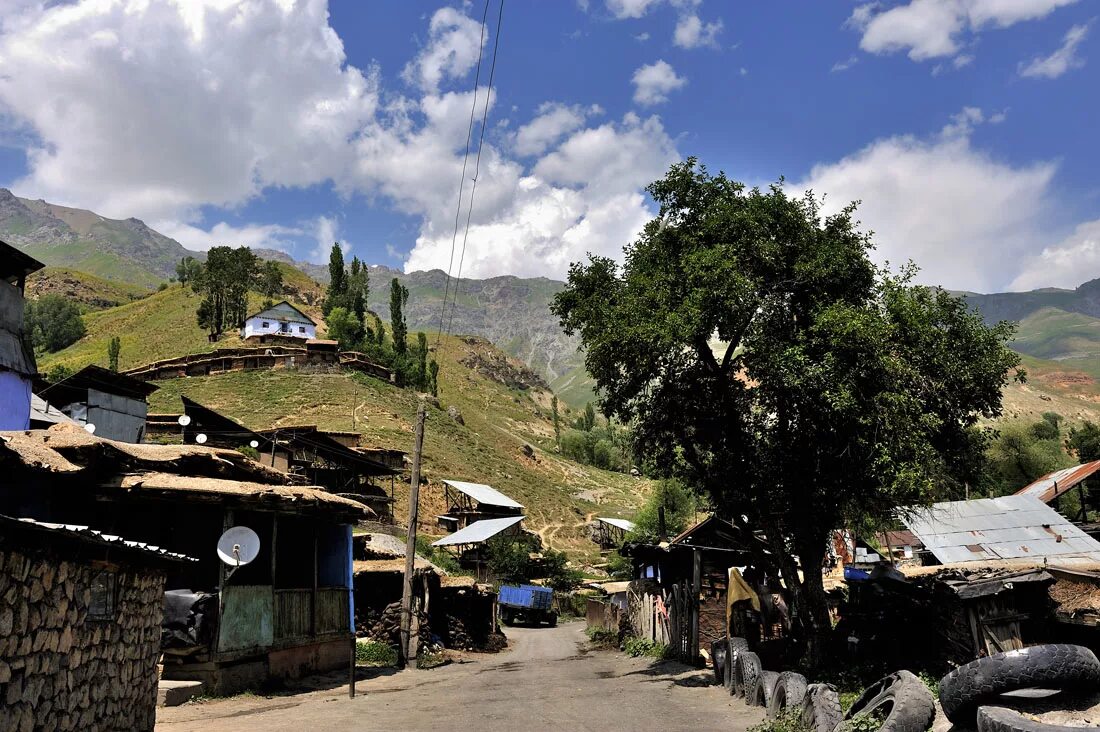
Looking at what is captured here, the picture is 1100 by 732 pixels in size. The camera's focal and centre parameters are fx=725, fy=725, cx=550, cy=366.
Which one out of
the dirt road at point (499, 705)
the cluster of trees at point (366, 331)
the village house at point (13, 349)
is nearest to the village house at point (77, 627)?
the dirt road at point (499, 705)

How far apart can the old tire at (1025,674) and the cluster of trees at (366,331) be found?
245 feet

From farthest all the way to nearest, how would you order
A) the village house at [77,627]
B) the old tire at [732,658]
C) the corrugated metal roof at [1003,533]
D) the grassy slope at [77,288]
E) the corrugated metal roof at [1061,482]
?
the grassy slope at [77,288] < the corrugated metal roof at [1061,482] < the corrugated metal roof at [1003,533] < the old tire at [732,658] < the village house at [77,627]

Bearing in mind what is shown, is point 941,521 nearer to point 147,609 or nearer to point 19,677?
point 147,609

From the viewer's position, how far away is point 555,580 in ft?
172

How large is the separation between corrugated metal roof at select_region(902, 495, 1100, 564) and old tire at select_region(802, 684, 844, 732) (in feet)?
40.5

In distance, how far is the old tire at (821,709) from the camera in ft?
32.7

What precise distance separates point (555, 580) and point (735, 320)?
39892 mm

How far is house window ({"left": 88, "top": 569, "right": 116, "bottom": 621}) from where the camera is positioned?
818cm

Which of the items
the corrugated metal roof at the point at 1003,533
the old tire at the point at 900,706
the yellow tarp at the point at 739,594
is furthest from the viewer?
the corrugated metal roof at the point at 1003,533

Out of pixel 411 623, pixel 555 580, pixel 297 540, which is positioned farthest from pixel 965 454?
pixel 555 580

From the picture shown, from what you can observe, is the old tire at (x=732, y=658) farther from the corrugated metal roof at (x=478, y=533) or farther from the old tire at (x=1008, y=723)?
the corrugated metal roof at (x=478, y=533)

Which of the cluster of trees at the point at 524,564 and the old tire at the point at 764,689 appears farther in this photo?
the cluster of trees at the point at 524,564

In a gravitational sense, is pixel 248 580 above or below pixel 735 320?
below

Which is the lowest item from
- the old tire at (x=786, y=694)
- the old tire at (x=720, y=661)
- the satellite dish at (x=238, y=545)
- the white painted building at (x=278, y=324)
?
the old tire at (x=720, y=661)
